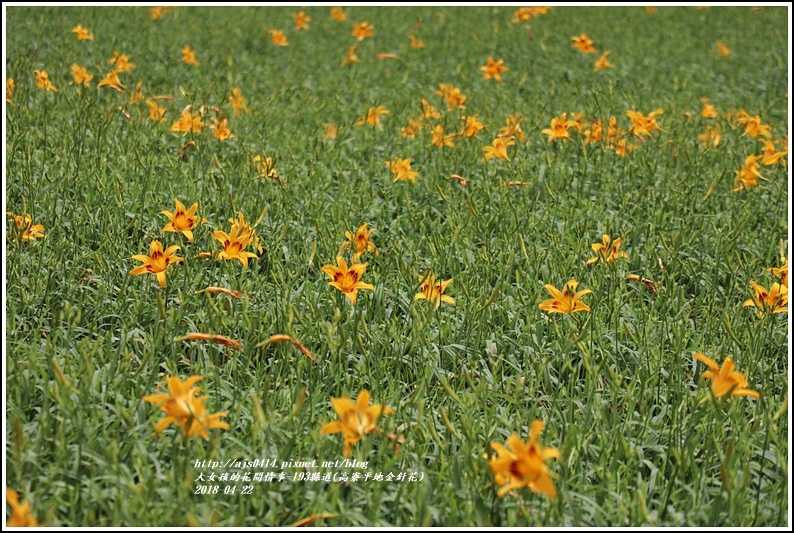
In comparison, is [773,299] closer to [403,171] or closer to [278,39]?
[403,171]

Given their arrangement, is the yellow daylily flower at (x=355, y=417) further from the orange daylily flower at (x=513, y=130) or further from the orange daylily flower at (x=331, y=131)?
the orange daylily flower at (x=331, y=131)

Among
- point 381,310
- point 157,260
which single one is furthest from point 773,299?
point 157,260

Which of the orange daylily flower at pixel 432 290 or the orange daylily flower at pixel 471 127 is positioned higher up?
the orange daylily flower at pixel 471 127

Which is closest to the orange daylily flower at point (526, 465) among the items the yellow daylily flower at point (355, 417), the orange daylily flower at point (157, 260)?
the yellow daylily flower at point (355, 417)

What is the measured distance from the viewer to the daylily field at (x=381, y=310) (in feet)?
5.34

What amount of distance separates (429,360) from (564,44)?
4.38 m

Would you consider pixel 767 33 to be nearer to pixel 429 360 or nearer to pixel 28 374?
pixel 429 360

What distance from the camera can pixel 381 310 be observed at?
7.54 ft

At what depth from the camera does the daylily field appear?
163 cm

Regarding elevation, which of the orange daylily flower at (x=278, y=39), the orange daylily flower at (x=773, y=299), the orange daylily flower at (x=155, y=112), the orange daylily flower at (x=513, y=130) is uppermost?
the orange daylily flower at (x=278, y=39)

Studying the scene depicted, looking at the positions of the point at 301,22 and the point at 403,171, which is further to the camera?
the point at 301,22

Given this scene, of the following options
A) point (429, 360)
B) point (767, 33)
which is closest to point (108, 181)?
point (429, 360)

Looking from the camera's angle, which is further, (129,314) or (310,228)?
(310,228)

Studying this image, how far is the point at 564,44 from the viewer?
591 centimetres
